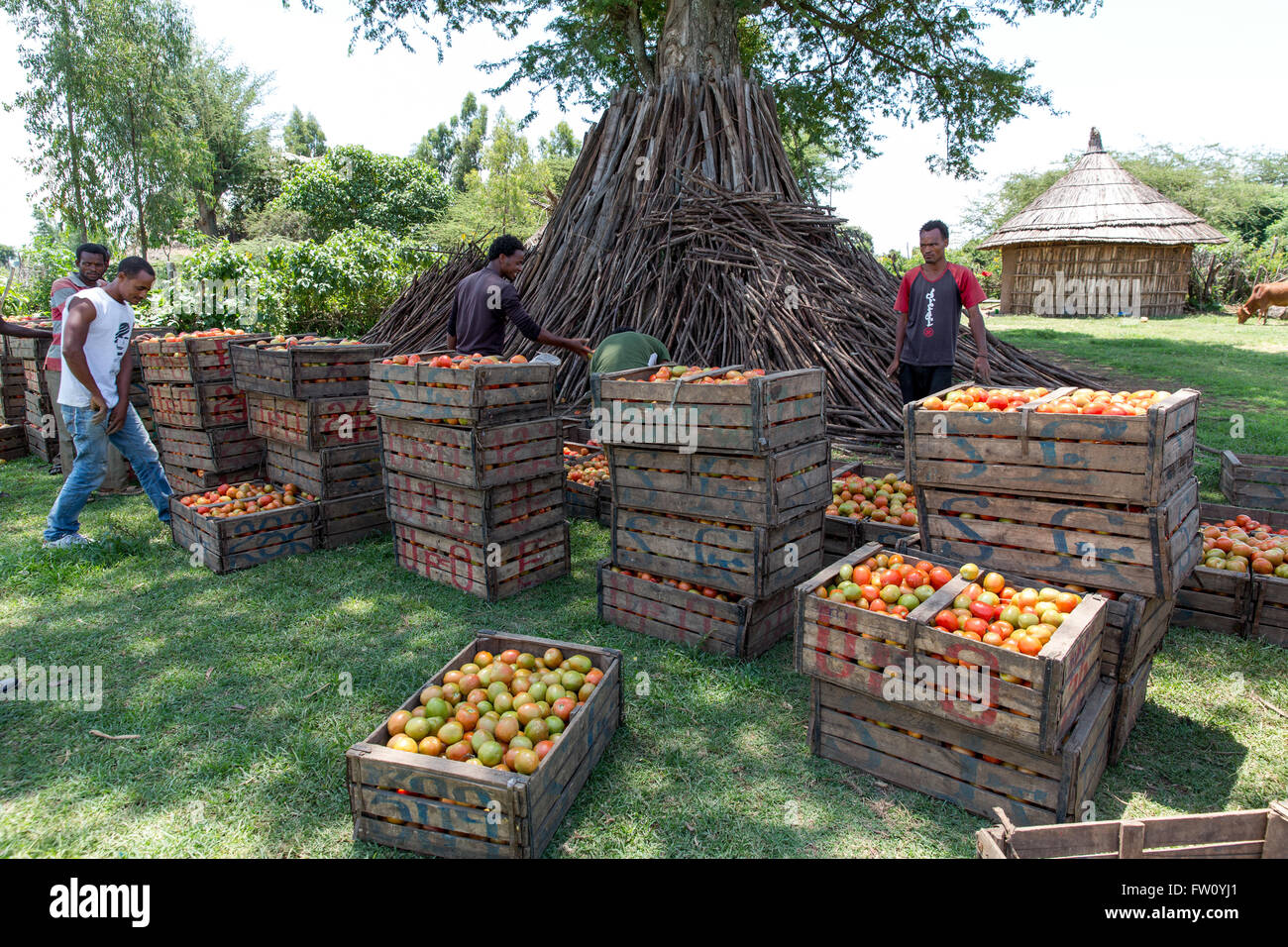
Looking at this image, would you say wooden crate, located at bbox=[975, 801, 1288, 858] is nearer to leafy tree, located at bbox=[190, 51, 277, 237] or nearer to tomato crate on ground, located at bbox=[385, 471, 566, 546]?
tomato crate on ground, located at bbox=[385, 471, 566, 546]

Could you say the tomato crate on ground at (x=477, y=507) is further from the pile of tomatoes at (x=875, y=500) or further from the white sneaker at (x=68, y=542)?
the white sneaker at (x=68, y=542)

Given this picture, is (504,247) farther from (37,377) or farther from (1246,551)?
(37,377)

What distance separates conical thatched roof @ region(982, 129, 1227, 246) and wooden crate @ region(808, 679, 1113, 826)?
2579cm

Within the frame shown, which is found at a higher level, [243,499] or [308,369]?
[308,369]

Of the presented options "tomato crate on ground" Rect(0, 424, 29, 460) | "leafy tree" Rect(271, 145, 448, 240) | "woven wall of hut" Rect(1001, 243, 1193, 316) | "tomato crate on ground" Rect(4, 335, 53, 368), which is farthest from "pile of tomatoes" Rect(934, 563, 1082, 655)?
"leafy tree" Rect(271, 145, 448, 240)

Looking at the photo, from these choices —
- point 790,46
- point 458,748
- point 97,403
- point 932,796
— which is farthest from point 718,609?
point 790,46

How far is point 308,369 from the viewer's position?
6.36 metres

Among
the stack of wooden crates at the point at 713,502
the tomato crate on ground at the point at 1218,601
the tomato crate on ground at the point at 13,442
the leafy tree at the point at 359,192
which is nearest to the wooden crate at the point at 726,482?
the stack of wooden crates at the point at 713,502

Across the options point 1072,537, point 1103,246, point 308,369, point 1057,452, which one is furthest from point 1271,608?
point 1103,246

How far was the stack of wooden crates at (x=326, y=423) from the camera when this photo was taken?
6.40 m

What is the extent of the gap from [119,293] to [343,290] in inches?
510

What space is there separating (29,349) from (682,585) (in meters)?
9.78

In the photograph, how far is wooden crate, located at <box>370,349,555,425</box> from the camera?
5.34 m
